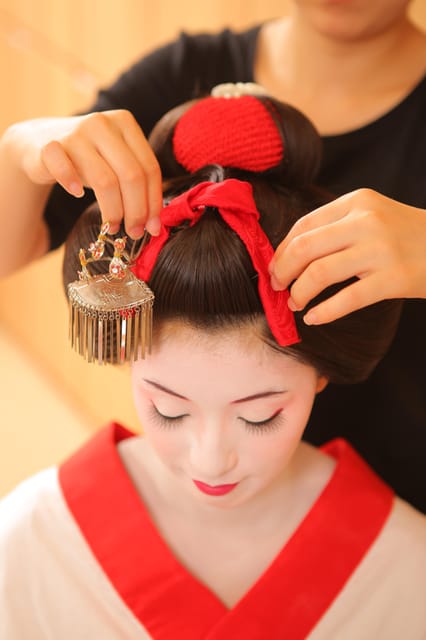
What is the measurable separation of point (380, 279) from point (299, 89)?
56 centimetres

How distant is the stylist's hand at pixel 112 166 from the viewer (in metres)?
0.82

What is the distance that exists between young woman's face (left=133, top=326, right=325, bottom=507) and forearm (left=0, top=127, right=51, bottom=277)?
0.92ft

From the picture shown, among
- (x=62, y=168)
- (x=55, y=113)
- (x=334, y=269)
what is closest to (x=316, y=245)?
(x=334, y=269)

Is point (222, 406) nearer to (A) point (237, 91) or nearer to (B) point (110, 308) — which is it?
(B) point (110, 308)

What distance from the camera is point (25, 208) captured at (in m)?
1.08

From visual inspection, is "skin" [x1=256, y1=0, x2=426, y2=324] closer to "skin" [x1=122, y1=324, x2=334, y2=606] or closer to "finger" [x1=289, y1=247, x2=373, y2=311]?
"finger" [x1=289, y1=247, x2=373, y2=311]

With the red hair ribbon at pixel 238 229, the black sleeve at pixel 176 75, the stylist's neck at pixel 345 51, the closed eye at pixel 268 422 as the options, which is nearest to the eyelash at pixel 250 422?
the closed eye at pixel 268 422

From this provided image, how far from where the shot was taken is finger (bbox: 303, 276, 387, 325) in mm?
779

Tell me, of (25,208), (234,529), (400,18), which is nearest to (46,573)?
(234,529)

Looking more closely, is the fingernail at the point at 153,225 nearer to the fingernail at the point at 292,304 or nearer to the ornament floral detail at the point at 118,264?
the ornament floral detail at the point at 118,264

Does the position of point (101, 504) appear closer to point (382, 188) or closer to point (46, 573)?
point (46, 573)

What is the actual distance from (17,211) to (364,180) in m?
0.47

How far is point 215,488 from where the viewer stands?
37.5 inches

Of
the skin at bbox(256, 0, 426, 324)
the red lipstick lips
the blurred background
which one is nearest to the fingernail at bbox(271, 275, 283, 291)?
the skin at bbox(256, 0, 426, 324)
